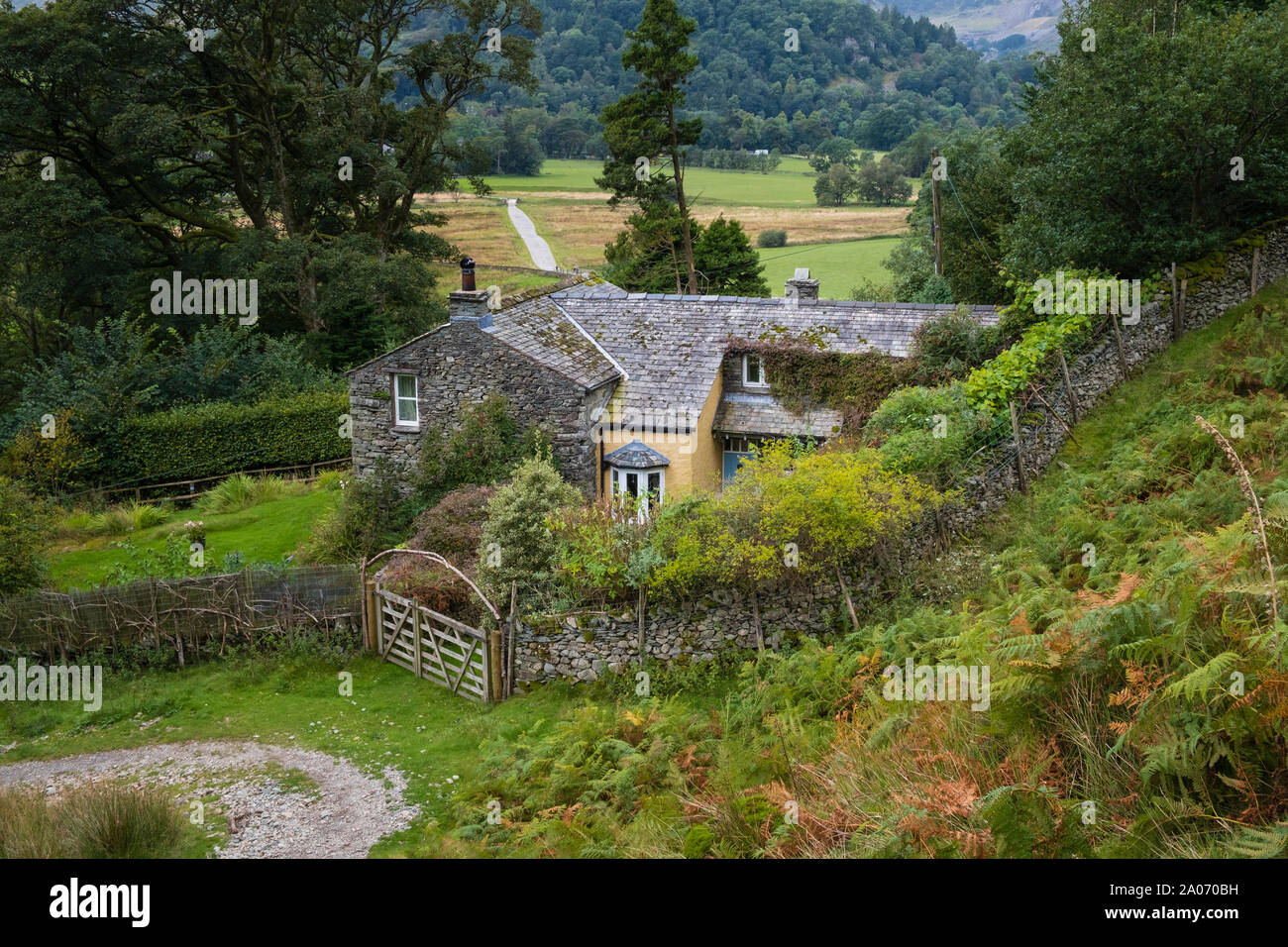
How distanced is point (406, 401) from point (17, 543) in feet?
29.2

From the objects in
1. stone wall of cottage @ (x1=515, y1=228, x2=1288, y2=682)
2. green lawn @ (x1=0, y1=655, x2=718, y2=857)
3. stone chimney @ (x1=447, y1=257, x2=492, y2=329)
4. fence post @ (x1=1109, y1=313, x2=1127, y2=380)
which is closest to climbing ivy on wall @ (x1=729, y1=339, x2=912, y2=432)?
fence post @ (x1=1109, y1=313, x2=1127, y2=380)

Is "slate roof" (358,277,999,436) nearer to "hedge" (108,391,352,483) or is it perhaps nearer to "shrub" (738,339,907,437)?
"shrub" (738,339,907,437)

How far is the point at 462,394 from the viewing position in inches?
930

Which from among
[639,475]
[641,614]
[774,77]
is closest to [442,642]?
[641,614]

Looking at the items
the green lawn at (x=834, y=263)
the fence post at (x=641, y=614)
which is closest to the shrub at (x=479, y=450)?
the fence post at (x=641, y=614)

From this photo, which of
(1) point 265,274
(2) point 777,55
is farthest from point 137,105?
(2) point 777,55

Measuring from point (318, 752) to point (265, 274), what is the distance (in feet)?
95.9

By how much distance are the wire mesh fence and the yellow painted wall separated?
23.5 feet

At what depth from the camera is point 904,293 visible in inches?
1501

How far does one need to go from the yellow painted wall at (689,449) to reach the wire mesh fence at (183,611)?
7149 millimetres

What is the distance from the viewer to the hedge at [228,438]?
3142 cm

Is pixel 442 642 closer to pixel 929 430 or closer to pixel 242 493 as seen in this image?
pixel 929 430

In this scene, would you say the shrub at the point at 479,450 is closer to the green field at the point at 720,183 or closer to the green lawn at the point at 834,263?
the green lawn at the point at 834,263
